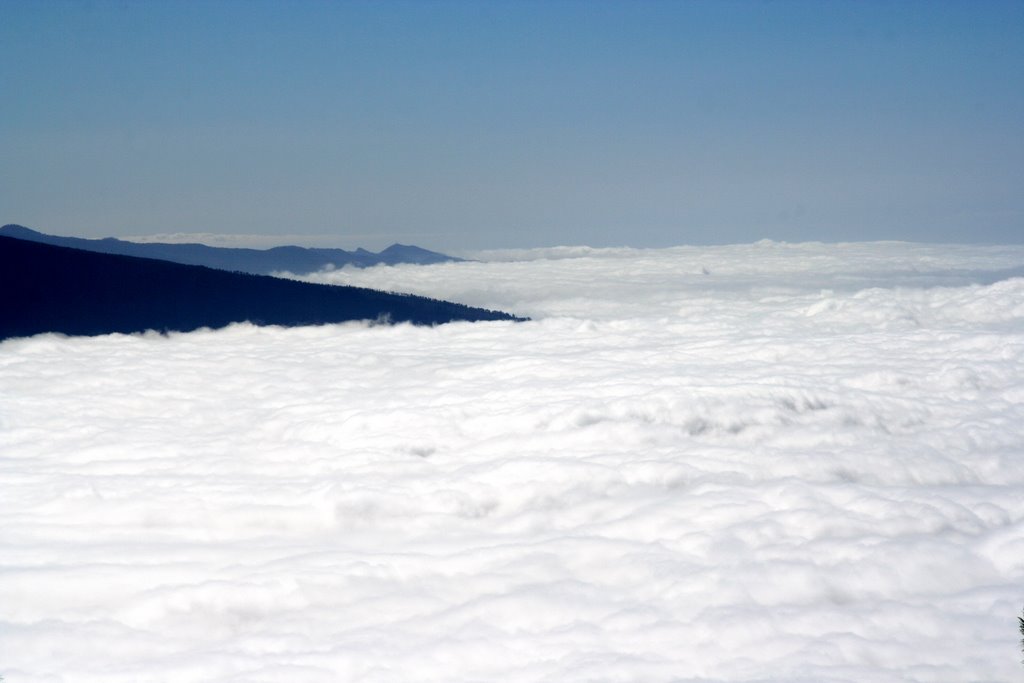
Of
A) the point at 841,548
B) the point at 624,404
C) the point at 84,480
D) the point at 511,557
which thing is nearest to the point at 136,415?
the point at 84,480

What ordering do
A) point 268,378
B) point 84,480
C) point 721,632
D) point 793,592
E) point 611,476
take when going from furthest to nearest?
1. point 268,378
2. point 611,476
3. point 84,480
4. point 793,592
5. point 721,632

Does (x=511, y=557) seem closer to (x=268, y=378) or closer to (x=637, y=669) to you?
(x=637, y=669)

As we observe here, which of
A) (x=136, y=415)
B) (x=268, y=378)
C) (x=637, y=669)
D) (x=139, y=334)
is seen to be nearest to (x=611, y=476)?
(x=637, y=669)

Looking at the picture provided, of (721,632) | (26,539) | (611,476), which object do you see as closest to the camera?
(721,632)

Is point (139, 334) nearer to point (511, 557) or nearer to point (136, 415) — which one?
point (136, 415)

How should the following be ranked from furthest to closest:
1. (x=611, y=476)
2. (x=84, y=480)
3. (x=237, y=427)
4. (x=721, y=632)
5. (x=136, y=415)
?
1. (x=136, y=415)
2. (x=237, y=427)
3. (x=611, y=476)
4. (x=84, y=480)
5. (x=721, y=632)

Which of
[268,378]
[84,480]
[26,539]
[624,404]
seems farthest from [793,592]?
→ [268,378]

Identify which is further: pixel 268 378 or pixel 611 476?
pixel 268 378

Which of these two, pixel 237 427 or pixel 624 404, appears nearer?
pixel 237 427

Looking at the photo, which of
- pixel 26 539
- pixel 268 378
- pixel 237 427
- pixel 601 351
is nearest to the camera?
pixel 26 539
